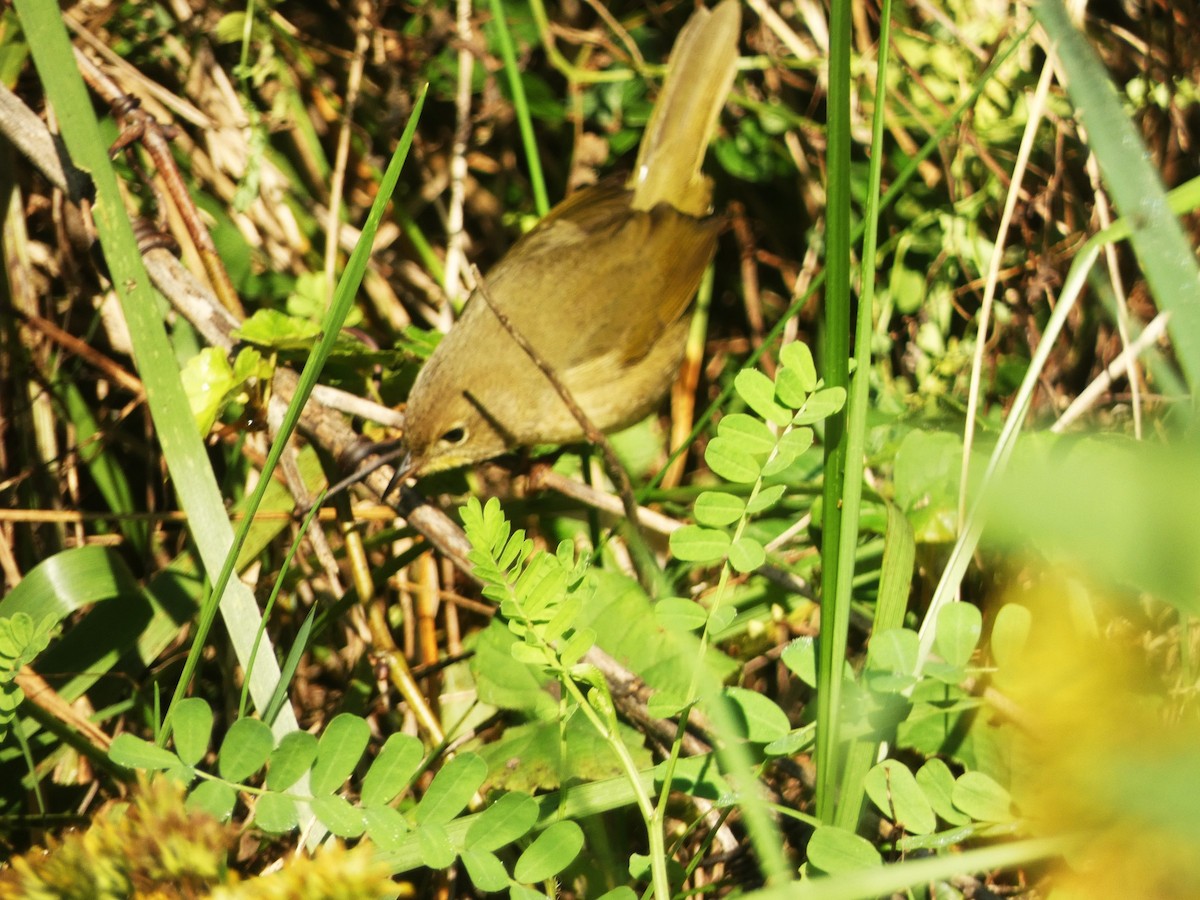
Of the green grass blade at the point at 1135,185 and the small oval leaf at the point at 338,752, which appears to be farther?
the small oval leaf at the point at 338,752

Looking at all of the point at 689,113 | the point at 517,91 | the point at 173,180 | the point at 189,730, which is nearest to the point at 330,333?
the point at 189,730

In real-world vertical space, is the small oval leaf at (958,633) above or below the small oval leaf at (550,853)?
above

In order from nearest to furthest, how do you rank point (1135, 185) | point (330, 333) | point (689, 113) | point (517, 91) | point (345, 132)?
point (1135, 185), point (330, 333), point (517, 91), point (345, 132), point (689, 113)

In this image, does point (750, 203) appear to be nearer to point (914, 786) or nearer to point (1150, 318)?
point (1150, 318)

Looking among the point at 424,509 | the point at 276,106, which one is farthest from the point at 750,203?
the point at 424,509

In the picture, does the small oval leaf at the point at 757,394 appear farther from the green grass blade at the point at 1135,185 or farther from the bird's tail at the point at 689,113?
the bird's tail at the point at 689,113

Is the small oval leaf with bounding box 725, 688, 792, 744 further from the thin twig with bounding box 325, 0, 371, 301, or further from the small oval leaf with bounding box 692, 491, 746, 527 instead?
the thin twig with bounding box 325, 0, 371, 301

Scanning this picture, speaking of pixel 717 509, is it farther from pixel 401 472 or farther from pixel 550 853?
pixel 401 472

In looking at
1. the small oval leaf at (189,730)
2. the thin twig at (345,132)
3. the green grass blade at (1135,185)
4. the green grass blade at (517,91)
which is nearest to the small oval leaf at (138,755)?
the small oval leaf at (189,730)
